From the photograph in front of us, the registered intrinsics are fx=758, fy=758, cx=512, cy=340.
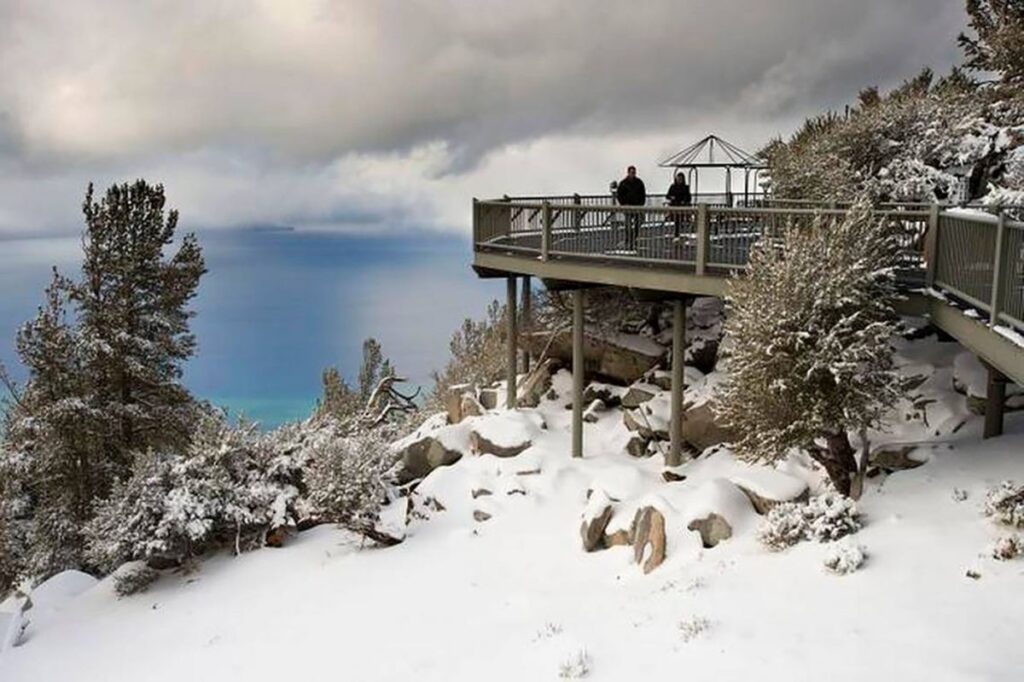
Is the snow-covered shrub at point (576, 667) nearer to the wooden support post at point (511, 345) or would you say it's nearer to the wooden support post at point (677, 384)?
the wooden support post at point (677, 384)

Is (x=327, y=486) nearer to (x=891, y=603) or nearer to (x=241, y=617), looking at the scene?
(x=241, y=617)

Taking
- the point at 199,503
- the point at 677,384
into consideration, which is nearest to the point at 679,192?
the point at 677,384

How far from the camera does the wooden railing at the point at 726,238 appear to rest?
706cm

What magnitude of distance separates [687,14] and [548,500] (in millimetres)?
12342

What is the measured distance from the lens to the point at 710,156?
18.3 m

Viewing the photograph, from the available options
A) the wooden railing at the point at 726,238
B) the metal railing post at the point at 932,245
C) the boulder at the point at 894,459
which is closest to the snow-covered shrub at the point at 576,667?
the wooden railing at the point at 726,238

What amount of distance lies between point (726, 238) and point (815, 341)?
303cm

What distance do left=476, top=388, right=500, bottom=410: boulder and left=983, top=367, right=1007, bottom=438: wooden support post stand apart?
33.7 feet

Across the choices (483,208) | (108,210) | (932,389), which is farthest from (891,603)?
(108,210)

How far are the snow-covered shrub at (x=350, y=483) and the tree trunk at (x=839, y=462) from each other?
722 centimetres

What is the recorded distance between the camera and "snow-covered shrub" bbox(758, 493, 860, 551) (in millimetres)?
8234

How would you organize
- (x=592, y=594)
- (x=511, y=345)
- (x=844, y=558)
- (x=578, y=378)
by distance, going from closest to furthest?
(x=844, y=558) < (x=592, y=594) < (x=578, y=378) < (x=511, y=345)

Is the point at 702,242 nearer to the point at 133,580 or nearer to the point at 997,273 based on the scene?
the point at 997,273

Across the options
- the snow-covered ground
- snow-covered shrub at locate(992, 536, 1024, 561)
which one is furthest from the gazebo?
snow-covered shrub at locate(992, 536, 1024, 561)
